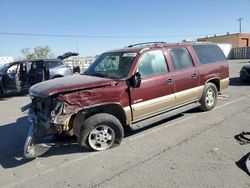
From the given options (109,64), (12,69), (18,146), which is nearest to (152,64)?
(109,64)

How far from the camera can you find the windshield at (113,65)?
5280mm

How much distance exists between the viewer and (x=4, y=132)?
6344mm

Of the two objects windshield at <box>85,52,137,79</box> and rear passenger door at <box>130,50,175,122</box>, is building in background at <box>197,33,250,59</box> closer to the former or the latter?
rear passenger door at <box>130,50,175,122</box>

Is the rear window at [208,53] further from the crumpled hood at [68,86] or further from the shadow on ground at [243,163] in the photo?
the shadow on ground at [243,163]

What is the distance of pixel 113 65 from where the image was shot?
5.64 meters

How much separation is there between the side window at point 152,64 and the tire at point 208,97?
1752 mm

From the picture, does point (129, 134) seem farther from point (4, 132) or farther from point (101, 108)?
point (4, 132)

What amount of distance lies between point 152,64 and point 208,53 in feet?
8.20

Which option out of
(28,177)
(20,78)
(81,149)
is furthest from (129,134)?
(20,78)

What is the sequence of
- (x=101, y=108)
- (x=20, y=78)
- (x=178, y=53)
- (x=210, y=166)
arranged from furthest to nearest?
1. (x=20, y=78)
2. (x=178, y=53)
3. (x=101, y=108)
4. (x=210, y=166)

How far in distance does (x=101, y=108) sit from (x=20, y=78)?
8.42m

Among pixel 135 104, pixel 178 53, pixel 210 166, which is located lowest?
pixel 210 166

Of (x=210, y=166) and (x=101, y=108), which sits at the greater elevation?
(x=101, y=108)

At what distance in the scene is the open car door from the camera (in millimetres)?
12203
